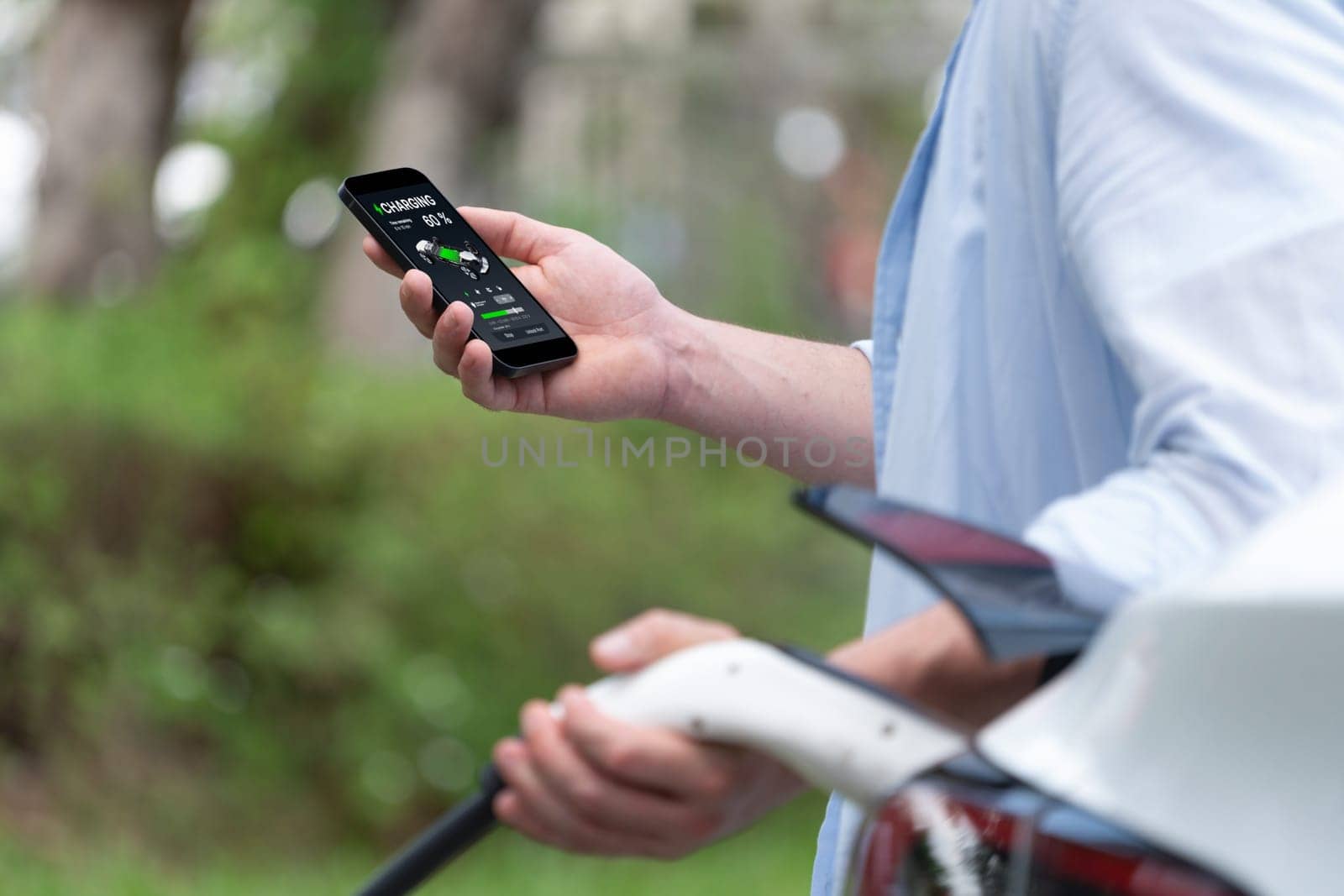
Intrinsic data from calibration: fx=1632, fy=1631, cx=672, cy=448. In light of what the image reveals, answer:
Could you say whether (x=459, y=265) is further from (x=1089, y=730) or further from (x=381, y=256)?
(x=1089, y=730)

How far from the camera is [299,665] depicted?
12.9 ft

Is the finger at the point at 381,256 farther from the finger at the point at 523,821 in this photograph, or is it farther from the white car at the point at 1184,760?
the white car at the point at 1184,760

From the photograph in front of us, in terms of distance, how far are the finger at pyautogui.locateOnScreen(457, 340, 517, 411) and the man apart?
0.35 m

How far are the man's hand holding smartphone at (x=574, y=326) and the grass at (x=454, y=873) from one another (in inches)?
95.6

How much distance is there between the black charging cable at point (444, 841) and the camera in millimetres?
Answer: 891

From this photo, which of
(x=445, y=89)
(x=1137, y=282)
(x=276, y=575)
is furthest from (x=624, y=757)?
(x=445, y=89)

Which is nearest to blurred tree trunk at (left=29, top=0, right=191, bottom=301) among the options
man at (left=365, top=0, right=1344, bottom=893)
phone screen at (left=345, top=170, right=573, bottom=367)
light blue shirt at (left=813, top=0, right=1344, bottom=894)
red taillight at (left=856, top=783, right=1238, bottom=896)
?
phone screen at (left=345, top=170, right=573, bottom=367)

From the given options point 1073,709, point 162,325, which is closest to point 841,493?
point 1073,709

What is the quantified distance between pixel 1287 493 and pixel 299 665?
132 inches

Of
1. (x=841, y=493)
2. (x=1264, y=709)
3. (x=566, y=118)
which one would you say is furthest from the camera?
(x=566, y=118)

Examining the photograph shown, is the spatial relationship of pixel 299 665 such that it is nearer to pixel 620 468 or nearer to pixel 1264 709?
pixel 620 468

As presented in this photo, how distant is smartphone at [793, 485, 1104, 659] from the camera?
794mm

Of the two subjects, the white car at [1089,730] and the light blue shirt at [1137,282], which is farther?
the light blue shirt at [1137,282]

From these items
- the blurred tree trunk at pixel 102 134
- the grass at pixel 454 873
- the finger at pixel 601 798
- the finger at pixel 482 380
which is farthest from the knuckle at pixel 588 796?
the blurred tree trunk at pixel 102 134
